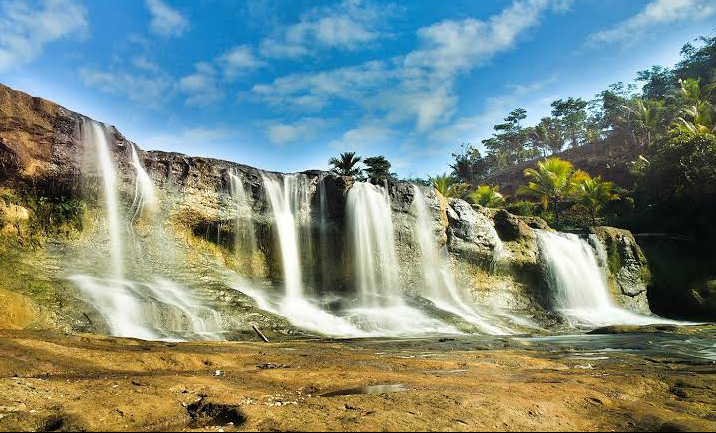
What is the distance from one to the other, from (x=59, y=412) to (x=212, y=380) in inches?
51.7

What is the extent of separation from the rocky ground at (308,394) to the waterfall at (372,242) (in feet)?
39.6

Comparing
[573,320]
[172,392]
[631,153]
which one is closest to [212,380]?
[172,392]

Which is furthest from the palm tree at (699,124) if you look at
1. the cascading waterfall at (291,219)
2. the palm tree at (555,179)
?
the cascading waterfall at (291,219)

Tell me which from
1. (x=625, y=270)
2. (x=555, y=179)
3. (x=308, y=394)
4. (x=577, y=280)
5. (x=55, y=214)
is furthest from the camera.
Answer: (x=555, y=179)

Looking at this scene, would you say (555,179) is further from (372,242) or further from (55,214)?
(55,214)

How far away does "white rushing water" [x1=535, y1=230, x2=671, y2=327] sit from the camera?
21.3m

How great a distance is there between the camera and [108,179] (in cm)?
1416

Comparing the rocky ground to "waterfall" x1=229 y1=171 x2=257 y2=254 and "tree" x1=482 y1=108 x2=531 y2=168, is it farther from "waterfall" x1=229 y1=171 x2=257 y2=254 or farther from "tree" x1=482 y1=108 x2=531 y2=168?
"tree" x1=482 y1=108 x2=531 y2=168

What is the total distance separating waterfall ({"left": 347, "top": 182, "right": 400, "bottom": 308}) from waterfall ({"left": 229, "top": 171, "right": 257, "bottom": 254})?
401 centimetres

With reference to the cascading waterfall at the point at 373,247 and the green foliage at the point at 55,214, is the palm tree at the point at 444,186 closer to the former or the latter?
the cascading waterfall at the point at 373,247

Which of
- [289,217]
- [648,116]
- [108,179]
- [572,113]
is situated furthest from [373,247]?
[572,113]

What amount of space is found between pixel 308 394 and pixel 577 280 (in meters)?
21.7

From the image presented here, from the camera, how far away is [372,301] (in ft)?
57.2

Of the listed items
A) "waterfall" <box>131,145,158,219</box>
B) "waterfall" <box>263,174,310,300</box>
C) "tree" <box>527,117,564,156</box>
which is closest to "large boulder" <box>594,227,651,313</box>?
"waterfall" <box>263,174,310,300</box>
